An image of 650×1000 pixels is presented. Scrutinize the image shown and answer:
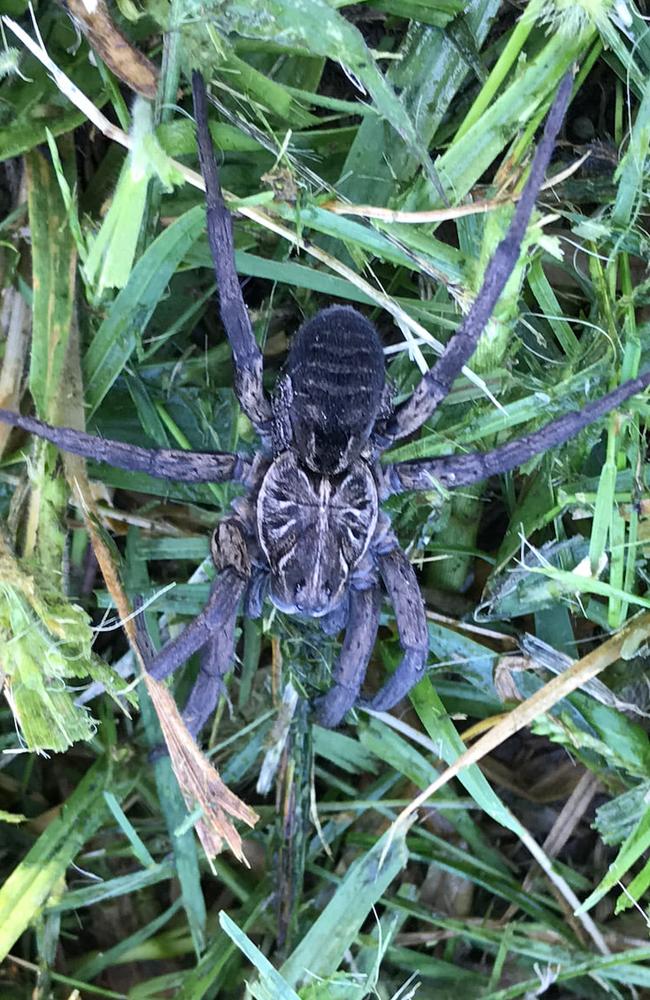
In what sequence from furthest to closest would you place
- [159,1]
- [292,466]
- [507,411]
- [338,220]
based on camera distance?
[292,466] < [507,411] < [338,220] < [159,1]

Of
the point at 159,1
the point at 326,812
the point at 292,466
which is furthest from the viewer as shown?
the point at 326,812

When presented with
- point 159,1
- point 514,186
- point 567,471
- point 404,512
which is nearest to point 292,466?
point 404,512

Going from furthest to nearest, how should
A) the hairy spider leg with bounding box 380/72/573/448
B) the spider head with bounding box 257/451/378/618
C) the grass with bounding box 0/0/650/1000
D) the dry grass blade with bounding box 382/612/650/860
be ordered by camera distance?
1. the spider head with bounding box 257/451/378/618
2. the dry grass blade with bounding box 382/612/650/860
3. the grass with bounding box 0/0/650/1000
4. the hairy spider leg with bounding box 380/72/573/448

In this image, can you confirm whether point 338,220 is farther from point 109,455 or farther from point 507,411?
point 109,455

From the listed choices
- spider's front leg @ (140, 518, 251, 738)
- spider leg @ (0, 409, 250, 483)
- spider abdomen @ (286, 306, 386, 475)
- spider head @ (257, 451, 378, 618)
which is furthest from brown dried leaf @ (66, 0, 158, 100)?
spider's front leg @ (140, 518, 251, 738)

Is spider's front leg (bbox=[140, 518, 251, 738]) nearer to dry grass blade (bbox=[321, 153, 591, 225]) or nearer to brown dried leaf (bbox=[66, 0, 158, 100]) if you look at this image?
dry grass blade (bbox=[321, 153, 591, 225])

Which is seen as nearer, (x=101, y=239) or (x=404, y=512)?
(x=101, y=239)

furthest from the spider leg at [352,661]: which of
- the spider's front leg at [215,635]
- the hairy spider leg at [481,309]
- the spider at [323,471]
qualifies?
the hairy spider leg at [481,309]

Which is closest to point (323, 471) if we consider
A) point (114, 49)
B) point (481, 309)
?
point (481, 309)
